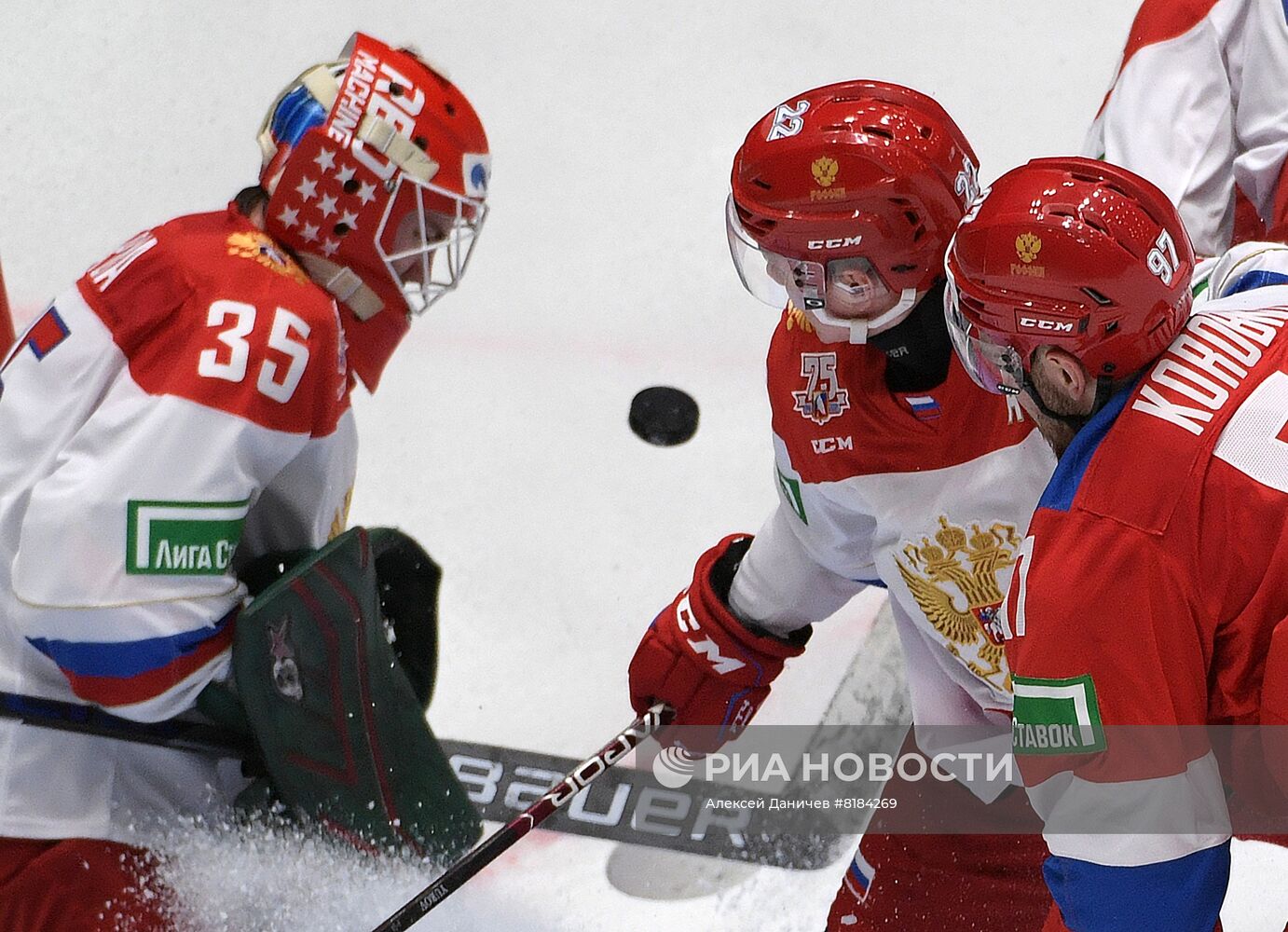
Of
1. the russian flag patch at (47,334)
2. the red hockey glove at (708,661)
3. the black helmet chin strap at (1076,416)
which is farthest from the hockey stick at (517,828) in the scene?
the black helmet chin strap at (1076,416)

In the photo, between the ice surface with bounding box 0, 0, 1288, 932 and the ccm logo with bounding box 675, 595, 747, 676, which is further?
the ice surface with bounding box 0, 0, 1288, 932

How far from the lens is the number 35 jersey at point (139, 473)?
178cm

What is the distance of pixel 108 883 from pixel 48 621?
344 mm

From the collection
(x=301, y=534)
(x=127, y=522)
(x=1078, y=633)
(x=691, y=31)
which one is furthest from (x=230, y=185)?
(x=1078, y=633)

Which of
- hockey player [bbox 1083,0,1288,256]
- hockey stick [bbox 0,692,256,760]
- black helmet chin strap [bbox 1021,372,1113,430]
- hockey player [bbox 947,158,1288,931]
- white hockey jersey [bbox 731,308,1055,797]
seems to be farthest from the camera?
hockey player [bbox 1083,0,1288,256]

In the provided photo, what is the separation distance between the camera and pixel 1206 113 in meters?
2.42

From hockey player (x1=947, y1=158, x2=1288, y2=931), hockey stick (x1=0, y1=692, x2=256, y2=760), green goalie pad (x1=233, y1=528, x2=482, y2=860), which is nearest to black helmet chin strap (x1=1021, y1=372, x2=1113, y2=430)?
hockey player (x1=947, y1=158, x2=1288, y2=931)

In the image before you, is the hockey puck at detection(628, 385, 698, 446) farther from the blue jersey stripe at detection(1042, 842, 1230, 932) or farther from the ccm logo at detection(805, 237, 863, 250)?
the blue jersey stripe at detection(1042, 842, 1230, 932)

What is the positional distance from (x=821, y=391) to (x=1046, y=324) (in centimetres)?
44

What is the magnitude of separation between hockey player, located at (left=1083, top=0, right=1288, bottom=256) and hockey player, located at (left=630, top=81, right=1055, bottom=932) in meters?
0.80

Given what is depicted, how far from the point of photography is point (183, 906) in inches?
79.4

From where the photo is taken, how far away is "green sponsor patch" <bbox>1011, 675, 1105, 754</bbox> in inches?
54.0

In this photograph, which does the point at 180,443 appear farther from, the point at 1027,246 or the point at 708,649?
the point at 1027,246

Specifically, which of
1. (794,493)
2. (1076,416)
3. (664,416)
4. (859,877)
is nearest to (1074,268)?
(1076,416)
